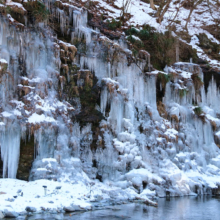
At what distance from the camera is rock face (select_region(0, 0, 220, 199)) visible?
39.7ft

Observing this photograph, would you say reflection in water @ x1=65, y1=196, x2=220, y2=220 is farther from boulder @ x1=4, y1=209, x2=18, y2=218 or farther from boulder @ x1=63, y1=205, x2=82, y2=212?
boulder @ x1=4, y1=209, x2=18, y2=218

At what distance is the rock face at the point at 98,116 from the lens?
39.7 ft

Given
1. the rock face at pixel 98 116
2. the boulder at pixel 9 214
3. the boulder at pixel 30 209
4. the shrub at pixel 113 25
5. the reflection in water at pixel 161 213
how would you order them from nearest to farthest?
the boulder at pixel 9 214 < the reflection in water at pixel 161 213 < the boulder at pixel 30 209 < the rock face at pixel 98 116 < the shrub at pixel 113 25

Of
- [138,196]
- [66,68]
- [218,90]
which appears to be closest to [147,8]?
[218,90]

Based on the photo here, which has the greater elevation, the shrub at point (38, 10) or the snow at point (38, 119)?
the shrub at point (38, 10)

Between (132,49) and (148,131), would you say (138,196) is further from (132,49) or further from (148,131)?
(132,49)

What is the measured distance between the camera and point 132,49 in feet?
57.7

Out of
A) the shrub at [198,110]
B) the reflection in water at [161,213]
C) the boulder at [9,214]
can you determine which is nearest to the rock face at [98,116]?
the shrub at [198,110]

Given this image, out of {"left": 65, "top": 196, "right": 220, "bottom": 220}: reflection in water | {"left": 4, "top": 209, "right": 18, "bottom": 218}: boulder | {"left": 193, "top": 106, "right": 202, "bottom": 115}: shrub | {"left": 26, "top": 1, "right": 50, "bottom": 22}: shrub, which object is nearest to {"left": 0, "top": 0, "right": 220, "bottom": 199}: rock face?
{"left": 193, "top": 106, "right": 202, "bottom": 115}: shrub

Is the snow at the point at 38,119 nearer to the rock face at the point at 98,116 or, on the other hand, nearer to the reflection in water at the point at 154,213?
the rock face at the point at 98,116

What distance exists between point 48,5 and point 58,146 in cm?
829

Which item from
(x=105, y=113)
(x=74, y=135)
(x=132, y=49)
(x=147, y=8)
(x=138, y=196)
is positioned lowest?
(x=138, y=196)

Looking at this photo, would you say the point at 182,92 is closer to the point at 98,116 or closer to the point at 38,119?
the point at 98,116

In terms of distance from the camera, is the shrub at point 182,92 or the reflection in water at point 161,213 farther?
the shrub at point 182,92
